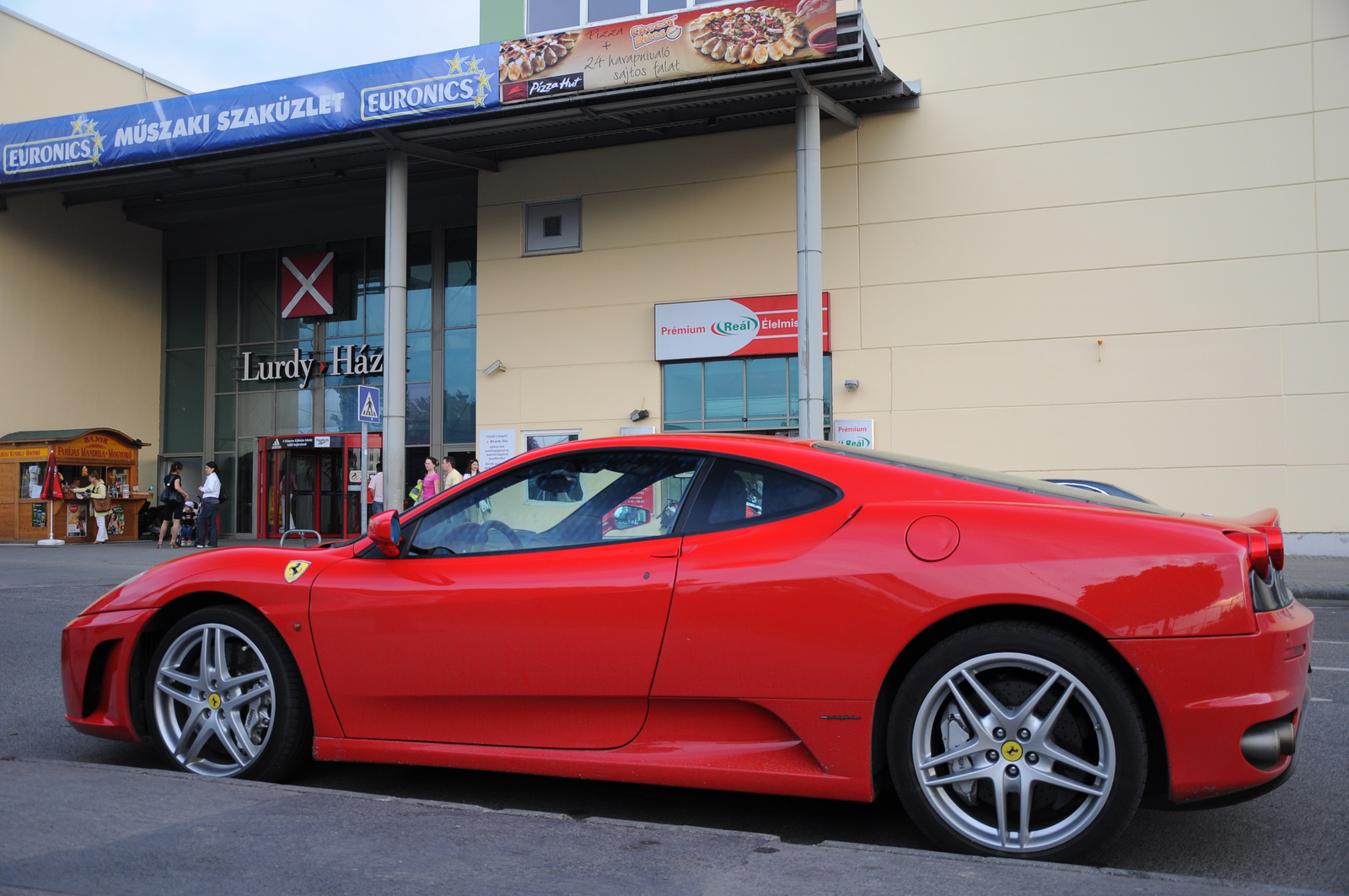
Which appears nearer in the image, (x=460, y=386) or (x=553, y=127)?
(x=553, y=127)

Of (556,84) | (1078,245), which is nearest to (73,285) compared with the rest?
(556,84)

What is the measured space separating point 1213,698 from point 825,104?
16.0 m

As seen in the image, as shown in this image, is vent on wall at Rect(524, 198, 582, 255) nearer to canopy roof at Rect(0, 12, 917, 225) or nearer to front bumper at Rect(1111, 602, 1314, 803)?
canopy roof at Rect(0, 12, 917, 225)

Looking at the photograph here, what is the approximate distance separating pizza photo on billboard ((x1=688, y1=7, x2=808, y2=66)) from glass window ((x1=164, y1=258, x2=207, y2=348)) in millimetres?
17066

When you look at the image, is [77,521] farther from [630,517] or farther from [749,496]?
[749,496]

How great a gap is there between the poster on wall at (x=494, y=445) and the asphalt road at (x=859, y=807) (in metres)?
15.0

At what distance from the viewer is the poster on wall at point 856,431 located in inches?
Answer: 720

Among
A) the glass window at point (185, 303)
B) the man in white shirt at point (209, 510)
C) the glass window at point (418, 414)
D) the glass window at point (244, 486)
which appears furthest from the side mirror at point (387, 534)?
the glass window at point (185, 303)

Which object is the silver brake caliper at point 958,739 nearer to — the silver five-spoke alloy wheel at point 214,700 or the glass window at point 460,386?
the silver five-spoke alloy wheel at point 214,700

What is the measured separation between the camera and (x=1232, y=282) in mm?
16438

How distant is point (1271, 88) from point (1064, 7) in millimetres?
3384

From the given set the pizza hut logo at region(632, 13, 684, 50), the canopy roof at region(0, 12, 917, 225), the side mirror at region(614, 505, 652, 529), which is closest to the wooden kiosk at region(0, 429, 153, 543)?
the canopy roof at region(0, 12, 917, 225)

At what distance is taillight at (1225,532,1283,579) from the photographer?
9.81 feet

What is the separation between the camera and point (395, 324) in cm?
1997
